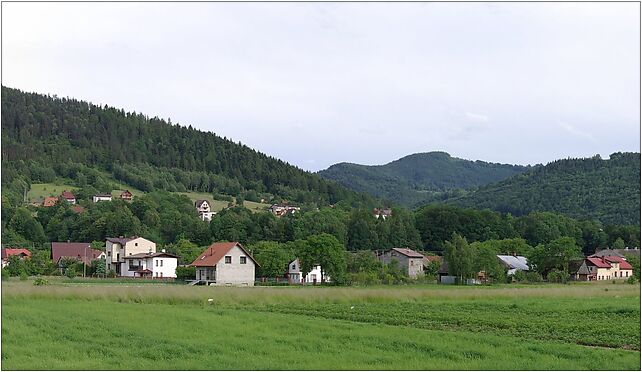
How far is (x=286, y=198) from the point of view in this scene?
179375mm

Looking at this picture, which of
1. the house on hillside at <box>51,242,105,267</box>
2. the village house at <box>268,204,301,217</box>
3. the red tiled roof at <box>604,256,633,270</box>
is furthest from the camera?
the village house at <box>268,204,301,217</box>

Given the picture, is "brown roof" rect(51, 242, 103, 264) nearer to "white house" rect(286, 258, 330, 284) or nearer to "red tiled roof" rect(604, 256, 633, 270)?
"white house" rect(286, 258, 330, 284)

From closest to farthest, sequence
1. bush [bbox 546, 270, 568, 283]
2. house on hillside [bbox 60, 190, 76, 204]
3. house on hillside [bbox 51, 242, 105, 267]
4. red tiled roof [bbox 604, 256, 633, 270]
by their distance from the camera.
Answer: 1. bush [bbox 546, 270, 568, 283]
2. house on hillside [bbox 51, 242, 105, 267]
3. red tiled roof [bbox 604, 256, 633, 270]
4. house on hillside [bbox 60, 190, 76, 204]

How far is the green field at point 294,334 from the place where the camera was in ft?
53.3

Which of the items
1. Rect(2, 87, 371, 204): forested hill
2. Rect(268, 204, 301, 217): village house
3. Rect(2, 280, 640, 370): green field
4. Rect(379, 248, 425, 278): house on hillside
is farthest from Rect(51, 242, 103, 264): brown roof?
Rect(2, 87, 371, 204): forested hill

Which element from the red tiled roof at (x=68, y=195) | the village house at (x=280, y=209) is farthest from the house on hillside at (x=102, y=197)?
the village house at (x=280, y=209)

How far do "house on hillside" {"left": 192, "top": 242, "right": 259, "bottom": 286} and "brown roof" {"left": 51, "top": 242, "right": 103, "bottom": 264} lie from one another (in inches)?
966

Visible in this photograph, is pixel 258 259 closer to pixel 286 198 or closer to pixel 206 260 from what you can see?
pixel 206 260

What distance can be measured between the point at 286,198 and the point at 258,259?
108479 mm

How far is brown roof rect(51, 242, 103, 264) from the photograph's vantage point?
3346 inches

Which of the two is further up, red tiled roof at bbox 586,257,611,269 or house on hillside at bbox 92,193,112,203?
house on hillside at bbox 92,193,112,203

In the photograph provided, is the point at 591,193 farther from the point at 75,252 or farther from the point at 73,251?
the point at 73,251

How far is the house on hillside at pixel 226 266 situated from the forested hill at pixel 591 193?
10636cm

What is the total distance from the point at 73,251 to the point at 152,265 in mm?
13829
